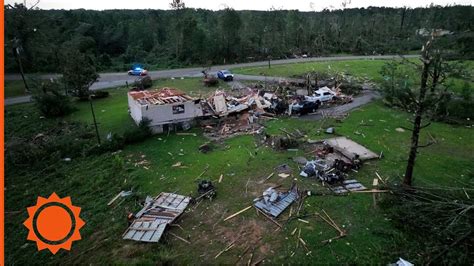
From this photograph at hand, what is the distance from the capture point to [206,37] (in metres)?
47.8

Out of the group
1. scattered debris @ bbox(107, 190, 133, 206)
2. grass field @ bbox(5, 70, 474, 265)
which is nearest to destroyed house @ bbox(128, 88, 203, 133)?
grass field @ bbox(5, 70, 474, 265)

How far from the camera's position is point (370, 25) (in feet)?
189

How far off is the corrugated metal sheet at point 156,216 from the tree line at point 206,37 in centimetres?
3383

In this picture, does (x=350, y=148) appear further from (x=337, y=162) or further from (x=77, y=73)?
(x=77, y=73)

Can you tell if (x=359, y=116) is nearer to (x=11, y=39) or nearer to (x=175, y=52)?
(x=175, y=52)

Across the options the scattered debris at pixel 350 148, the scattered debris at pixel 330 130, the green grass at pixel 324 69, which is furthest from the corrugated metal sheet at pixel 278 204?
the green grass at pixel 324 69

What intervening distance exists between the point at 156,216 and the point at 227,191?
3732mm

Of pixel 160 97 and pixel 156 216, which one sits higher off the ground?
pixel 160 97

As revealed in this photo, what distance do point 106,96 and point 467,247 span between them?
32608mm

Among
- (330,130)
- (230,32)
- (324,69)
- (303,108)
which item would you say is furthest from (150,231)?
(230,32)

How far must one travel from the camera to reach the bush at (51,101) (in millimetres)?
27731

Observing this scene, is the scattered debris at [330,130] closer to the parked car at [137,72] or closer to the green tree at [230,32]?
the parked car at [137,72]

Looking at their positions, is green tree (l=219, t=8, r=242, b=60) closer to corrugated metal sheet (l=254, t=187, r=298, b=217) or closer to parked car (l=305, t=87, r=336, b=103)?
parked car (l=305, t=87, r=336, b=103)

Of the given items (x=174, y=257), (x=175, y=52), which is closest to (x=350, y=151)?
(x=174, y=257)
